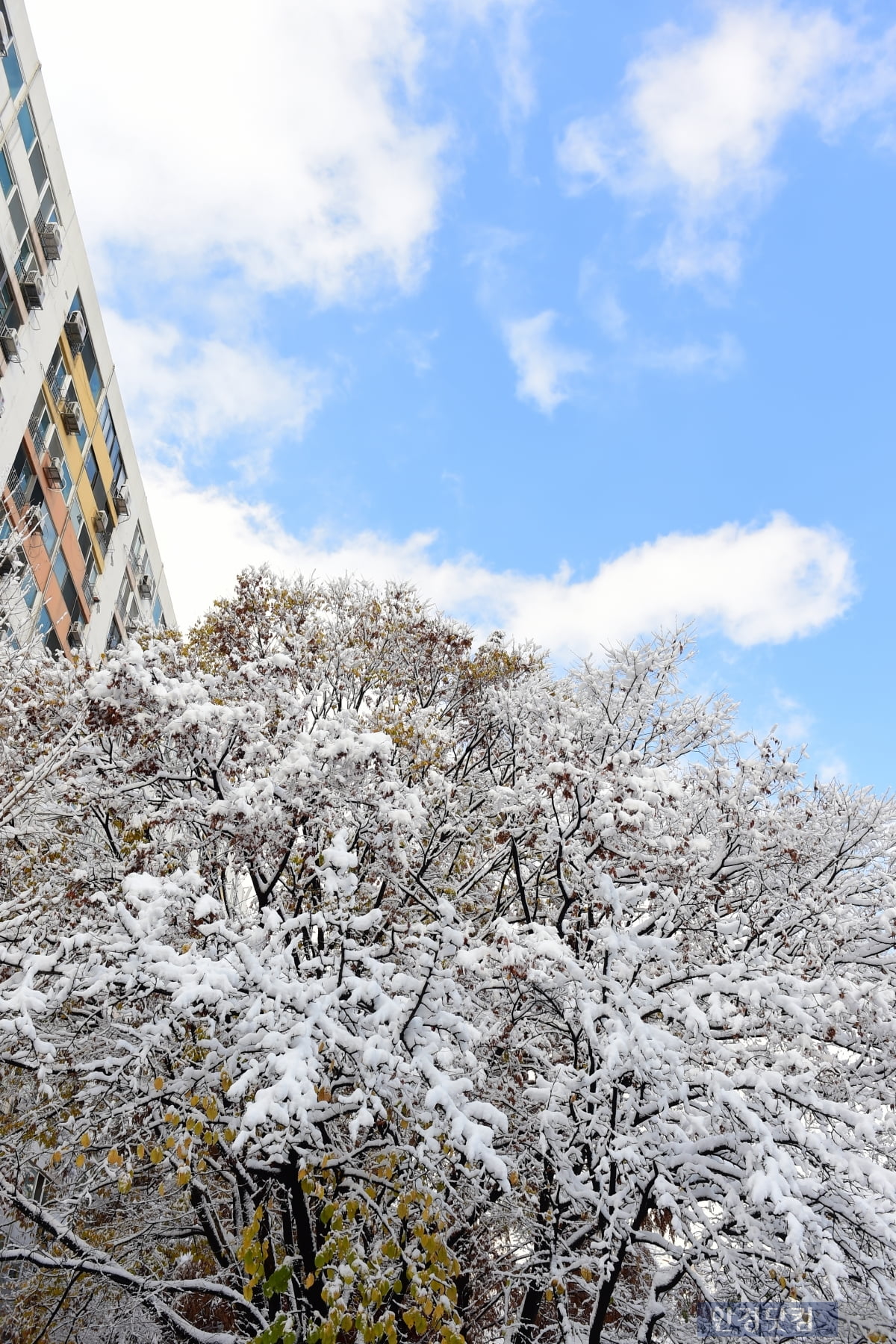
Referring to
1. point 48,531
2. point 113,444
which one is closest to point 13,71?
point 113,444

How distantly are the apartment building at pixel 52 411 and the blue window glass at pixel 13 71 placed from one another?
32 millimetres

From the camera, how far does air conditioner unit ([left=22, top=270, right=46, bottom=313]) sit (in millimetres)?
20000

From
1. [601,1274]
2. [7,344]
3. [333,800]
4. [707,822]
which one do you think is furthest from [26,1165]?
[7,344]

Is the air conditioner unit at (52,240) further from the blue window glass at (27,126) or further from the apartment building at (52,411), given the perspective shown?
the blue window glass at (27,126)

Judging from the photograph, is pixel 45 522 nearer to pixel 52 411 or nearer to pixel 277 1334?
pixel 52 411

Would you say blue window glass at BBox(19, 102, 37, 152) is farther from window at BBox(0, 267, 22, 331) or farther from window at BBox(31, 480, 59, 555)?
window at BBox(31, 480, 59, 555)

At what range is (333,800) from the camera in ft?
25.7

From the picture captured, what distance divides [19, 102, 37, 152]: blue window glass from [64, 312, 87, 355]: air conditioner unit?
4230 mm

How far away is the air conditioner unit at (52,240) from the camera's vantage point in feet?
68.1

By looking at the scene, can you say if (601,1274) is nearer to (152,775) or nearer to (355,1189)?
(355,1189)

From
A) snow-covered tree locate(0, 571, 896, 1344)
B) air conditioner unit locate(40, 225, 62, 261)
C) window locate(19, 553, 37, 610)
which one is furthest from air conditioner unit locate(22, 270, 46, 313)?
snow-covered tree locate(0, 571, 896, 1344)

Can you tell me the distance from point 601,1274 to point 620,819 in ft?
12.8

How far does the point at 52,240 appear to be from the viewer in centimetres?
2097

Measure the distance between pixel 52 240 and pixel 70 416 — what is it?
457cm
